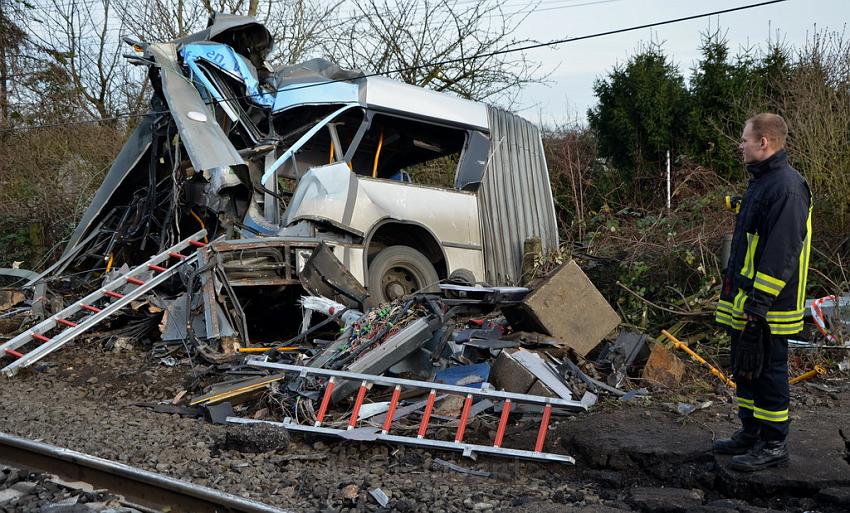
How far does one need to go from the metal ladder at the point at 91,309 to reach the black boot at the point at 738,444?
4.71 metres

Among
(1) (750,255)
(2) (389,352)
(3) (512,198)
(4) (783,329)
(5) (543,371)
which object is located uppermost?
(3) (512,198)

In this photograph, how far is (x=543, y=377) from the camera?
16.5ft

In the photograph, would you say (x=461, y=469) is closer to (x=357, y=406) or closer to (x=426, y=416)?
(x=426, y=416)

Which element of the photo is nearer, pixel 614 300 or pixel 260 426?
pixel 260 426

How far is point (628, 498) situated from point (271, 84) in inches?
226

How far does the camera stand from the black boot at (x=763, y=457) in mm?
3627

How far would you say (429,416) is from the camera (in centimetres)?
457

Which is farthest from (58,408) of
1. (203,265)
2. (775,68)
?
(775,68)

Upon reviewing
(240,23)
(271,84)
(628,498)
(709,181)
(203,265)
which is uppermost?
(240,23)

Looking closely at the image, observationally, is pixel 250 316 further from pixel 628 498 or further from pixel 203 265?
pixel 628 498

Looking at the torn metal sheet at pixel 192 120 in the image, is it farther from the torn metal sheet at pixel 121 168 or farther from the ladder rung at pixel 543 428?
the ladder rung at pixel 543 428

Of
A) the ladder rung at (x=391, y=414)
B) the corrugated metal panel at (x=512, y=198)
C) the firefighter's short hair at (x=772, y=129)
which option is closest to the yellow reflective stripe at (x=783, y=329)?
the firefighter's short hair at (x=772, y=129)

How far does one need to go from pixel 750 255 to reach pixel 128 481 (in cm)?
318

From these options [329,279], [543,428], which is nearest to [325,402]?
[543,428]
